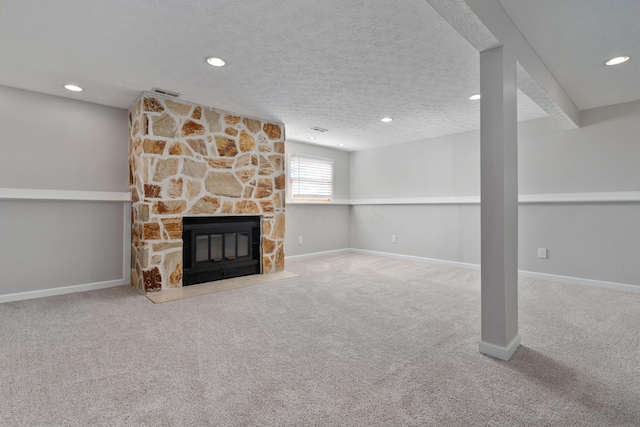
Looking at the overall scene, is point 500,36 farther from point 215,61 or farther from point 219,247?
point 219,247

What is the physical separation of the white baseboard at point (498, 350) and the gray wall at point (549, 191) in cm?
274

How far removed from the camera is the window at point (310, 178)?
18.1 feet

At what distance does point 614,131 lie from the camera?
3.62m

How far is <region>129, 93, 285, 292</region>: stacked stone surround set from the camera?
339 centimetres

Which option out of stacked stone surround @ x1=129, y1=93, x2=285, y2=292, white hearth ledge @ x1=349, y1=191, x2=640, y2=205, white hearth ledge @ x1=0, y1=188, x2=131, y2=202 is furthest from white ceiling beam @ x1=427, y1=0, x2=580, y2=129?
white hearth ledge @ x1=0, y1=188, x2=131, y2=202

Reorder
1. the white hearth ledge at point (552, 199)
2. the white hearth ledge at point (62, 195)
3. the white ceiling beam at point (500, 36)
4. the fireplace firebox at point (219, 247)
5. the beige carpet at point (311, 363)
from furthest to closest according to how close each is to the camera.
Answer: the fireplace firebox at point (219, 247), the white hearth ledge at point (552, 199), the white hearth ledge at point (62, 195), the white ceiling beam at point (500, 36), the beige carpet at point (311, 363)

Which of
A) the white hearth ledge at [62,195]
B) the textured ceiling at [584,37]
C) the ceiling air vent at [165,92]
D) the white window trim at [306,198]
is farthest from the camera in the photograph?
the white window trim at [306,198]

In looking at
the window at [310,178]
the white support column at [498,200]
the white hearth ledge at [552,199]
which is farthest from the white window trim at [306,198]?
the white support column at [498,200]

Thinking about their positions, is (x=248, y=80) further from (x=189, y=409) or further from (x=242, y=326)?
(x=189, y=409)

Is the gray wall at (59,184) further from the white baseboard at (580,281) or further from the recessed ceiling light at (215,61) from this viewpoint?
the white baseboard at (580,281)

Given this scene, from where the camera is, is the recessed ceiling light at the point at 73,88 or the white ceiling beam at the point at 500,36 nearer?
the white ceiling beam at the point at 500,36

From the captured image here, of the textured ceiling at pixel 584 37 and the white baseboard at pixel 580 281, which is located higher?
the textured ceiling at pixel 584 37

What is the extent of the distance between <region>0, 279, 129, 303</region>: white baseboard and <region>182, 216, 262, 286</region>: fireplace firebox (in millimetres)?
907

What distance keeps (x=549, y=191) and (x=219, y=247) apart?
457 cm
